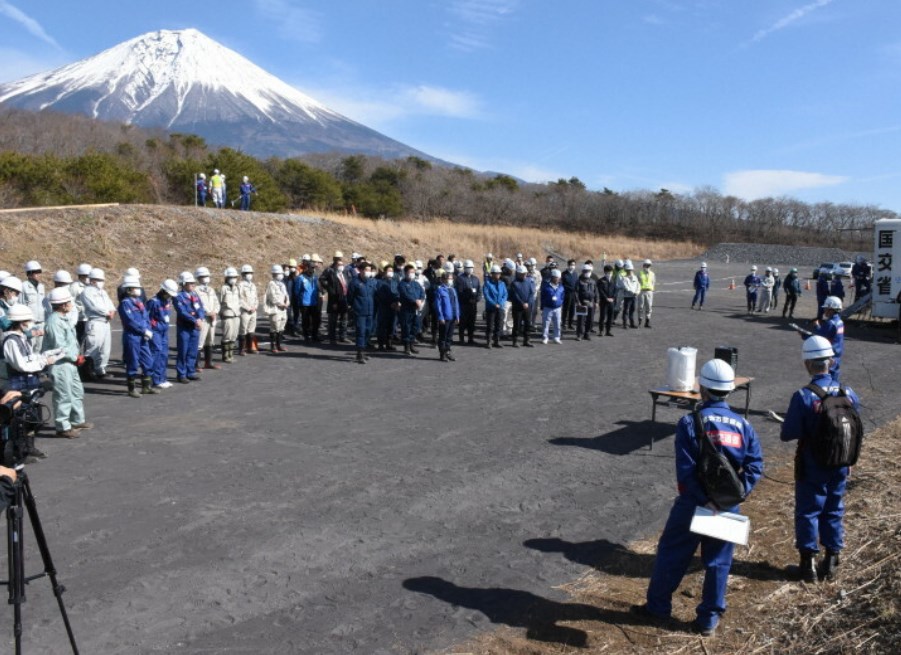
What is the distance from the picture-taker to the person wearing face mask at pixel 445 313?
47.2 feet

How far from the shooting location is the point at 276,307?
14727 mm

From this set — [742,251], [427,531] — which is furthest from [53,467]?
[742,251]

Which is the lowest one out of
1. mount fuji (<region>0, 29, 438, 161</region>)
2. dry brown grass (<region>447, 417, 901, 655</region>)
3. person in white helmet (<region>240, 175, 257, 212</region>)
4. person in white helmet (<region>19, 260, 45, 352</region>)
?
dry brown grass (<region>447, 417, 901, 655</region>)

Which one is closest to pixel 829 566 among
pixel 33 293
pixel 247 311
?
pixel 247 311

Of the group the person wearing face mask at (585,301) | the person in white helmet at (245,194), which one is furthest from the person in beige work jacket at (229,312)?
the person in white helmet at (245,194)

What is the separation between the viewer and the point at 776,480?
7.82m

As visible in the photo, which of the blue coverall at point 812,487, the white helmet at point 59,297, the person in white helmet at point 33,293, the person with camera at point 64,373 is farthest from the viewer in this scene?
the person in white helmet at point 33,293

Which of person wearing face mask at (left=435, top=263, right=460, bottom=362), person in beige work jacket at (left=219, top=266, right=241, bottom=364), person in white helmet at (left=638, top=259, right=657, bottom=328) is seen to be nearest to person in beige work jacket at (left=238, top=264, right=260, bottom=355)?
person in beige work jacket at (left=219, top=266, right=241, bottom=364)

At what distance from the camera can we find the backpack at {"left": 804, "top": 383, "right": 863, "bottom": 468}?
5.26m

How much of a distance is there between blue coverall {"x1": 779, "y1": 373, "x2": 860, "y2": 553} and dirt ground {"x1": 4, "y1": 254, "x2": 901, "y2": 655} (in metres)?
0.51

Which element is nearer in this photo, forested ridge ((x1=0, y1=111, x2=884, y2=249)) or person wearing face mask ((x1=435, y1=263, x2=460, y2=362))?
person wearing face mask ((x1=435, y1=263, x2=460, y2=362))

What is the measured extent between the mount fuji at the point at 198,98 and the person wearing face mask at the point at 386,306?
128m

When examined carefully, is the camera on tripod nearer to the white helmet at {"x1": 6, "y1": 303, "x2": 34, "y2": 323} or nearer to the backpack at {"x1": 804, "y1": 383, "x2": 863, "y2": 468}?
the white helmet at {"x1": 6, "y1": 303, "x2": 34, "y2": 323}

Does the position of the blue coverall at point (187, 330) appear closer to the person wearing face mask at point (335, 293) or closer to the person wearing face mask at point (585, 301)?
the person wearing face mask at point (335, 293)
